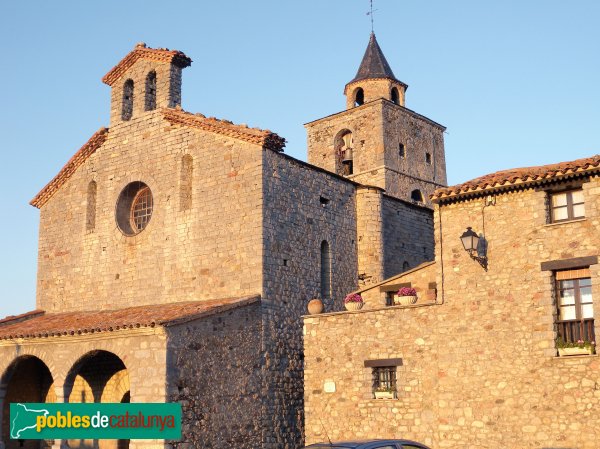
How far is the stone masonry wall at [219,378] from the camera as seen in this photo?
704 inches

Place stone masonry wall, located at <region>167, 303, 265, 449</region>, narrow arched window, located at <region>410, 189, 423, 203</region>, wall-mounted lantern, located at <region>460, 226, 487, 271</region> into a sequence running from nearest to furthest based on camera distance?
wall-mounted lantern, located at <region>460, 226, 487, 271</region>
stone masonry wall, located at <region>167, 303, 265, 449</region>
narrow arched window, located at <region>410, 189, 423, 203</region>

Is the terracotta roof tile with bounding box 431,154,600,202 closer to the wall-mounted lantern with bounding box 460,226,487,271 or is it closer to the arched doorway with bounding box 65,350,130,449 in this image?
the wall-mounted lantern with bounding box 460,226,487,271

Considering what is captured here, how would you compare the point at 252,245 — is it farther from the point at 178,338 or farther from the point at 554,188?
the point at 554,188

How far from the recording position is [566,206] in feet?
52.9

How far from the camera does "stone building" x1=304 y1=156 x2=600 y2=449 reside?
15.5m

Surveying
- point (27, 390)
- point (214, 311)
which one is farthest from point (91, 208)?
point (214, 311)

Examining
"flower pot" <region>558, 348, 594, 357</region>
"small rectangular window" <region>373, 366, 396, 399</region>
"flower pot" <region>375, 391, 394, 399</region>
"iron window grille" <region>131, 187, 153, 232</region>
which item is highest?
"iron window grille" <region>131, 187, 153, 232</region>

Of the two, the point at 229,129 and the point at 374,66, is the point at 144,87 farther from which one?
the point at 374,66

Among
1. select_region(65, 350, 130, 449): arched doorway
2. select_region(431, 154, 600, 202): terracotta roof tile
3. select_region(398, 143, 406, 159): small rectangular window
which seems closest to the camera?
select_region(431, 154, 600, 202): terracotta roof tile

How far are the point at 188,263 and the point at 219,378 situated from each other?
4.40 m

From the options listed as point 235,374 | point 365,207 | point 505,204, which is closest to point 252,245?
point 235,374

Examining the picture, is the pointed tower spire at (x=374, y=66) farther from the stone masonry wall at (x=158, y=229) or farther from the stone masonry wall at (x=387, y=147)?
the stone masonry wall at (x=158, y=229)

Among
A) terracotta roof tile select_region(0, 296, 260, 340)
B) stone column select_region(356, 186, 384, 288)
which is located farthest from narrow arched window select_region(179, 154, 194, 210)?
stone column select_region(356, 186, 384, 288)

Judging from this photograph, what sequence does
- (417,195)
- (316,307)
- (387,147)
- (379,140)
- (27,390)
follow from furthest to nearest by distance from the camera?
(417,195), (387,147), (379,140), (27,390), (316,307)
